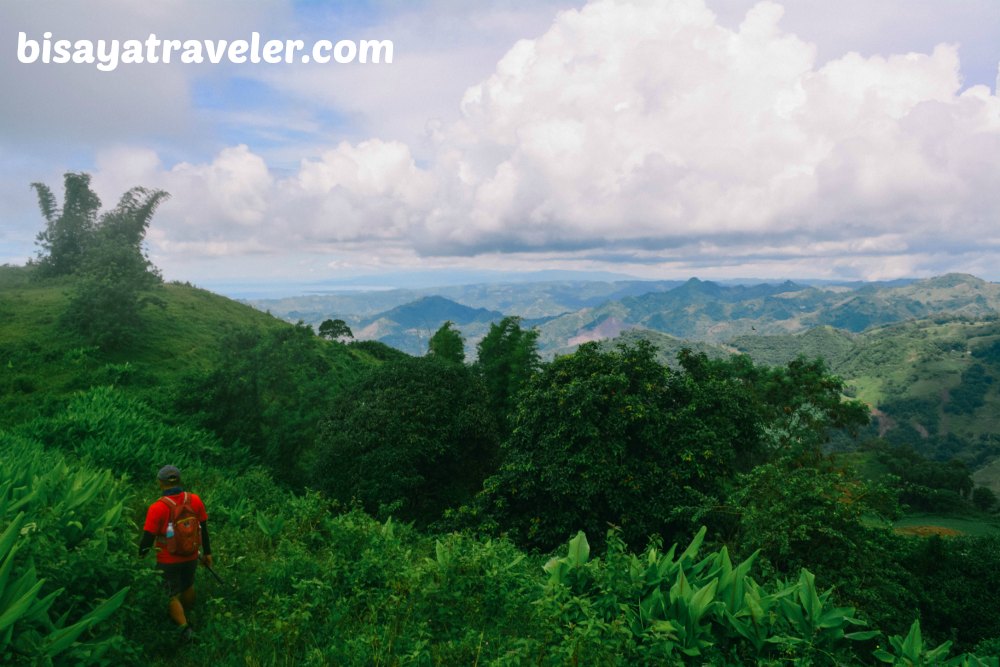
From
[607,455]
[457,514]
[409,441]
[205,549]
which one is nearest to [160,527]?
[205,549]

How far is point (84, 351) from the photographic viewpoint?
1110 inches

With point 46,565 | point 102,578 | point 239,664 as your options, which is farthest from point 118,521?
point 239,664

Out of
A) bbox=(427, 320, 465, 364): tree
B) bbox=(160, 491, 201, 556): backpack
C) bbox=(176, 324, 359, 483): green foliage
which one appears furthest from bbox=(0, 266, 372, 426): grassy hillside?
bbox=(160, 491, 201, 556): backpack

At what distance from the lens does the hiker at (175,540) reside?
689 cm

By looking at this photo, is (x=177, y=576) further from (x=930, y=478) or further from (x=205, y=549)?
(x=930, y=478)

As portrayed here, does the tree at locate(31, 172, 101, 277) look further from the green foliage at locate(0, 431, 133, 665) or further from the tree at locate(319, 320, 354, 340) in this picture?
the green foliage at locate(0, 431, 133, 665)

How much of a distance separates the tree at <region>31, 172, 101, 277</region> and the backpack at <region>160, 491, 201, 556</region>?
56815mm

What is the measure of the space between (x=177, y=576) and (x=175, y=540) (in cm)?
50

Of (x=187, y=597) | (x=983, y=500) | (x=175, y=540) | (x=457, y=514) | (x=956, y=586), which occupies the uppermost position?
(x=175, y=540)

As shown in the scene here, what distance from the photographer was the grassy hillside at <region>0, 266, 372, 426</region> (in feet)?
75.6

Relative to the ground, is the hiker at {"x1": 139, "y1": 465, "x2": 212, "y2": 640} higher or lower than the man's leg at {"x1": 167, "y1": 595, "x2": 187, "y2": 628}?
higher

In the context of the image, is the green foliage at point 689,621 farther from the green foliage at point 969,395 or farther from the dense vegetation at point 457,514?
the green foliage at point 969,395

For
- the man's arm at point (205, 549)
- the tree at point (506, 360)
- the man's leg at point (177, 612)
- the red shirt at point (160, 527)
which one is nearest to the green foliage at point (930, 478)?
the tree at point (506, 360)

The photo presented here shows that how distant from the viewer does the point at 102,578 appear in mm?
5969
